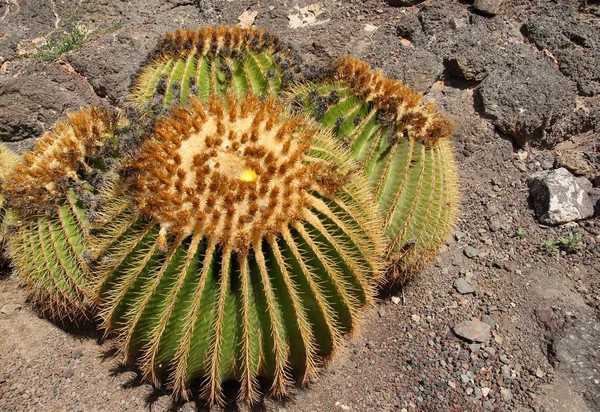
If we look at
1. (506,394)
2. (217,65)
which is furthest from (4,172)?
(506,394)

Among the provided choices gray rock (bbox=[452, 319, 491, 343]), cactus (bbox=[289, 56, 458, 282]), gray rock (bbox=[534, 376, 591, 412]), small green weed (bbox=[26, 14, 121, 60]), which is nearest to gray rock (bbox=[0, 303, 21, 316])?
cactus (bbox=[289, 56, 458, 282])

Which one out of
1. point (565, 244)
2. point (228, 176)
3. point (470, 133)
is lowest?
point (565, 244)

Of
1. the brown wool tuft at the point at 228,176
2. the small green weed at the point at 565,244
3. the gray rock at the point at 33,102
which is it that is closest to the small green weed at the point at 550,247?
the small green weed at the point at 565,244

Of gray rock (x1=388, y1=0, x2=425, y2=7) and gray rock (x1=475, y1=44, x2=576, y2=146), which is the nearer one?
gray rock (x1=475, y1=44, x2=576, y2=146)

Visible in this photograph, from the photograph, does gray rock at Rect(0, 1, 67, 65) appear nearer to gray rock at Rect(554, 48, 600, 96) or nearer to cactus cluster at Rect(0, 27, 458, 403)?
cactus cluster at Rect(0, 27, 458, 403)

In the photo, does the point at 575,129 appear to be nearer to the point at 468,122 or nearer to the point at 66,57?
the point at 468,122

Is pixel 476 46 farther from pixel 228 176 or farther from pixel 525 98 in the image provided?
pixel 228 176
